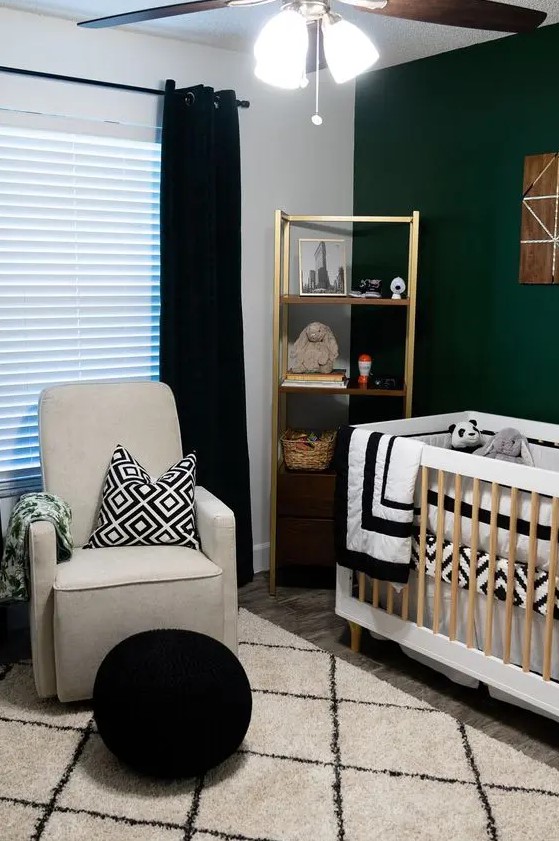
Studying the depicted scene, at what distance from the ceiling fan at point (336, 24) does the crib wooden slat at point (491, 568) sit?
1.28 metres

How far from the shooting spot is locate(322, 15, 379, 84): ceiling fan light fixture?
189 centimetres

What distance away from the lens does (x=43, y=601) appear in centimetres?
275

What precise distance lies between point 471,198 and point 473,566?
1.69 meters

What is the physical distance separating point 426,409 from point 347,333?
59 centimetres

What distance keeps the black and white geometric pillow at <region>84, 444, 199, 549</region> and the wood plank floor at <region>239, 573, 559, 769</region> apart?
707 mm

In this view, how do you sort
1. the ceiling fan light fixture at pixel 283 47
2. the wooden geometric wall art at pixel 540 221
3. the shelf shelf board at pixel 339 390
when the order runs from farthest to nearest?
the shelf shelf board at pixel 339 390 < the wooden geometric wall art at pixel 540 221 < the ceiling fan light fixture at pixel 283 47

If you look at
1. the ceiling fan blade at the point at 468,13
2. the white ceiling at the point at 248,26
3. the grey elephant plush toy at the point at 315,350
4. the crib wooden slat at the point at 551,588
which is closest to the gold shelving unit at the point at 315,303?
Answer: the grey elephant plush toy at the point at 315,350

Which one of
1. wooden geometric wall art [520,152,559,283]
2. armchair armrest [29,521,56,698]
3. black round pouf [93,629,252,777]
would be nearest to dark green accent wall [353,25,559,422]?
wooden geometric wall art [520,152,559,283]

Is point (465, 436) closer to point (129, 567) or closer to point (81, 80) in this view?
point (129, 567)

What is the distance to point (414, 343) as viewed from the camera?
3.86m

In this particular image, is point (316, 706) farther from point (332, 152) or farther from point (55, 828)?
point (332, 152)

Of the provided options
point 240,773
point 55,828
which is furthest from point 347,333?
point 55,828

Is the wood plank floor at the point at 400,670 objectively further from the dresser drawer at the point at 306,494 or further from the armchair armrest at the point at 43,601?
the armchair armrest at the point at 43,601

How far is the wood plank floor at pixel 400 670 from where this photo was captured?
2.71 m
